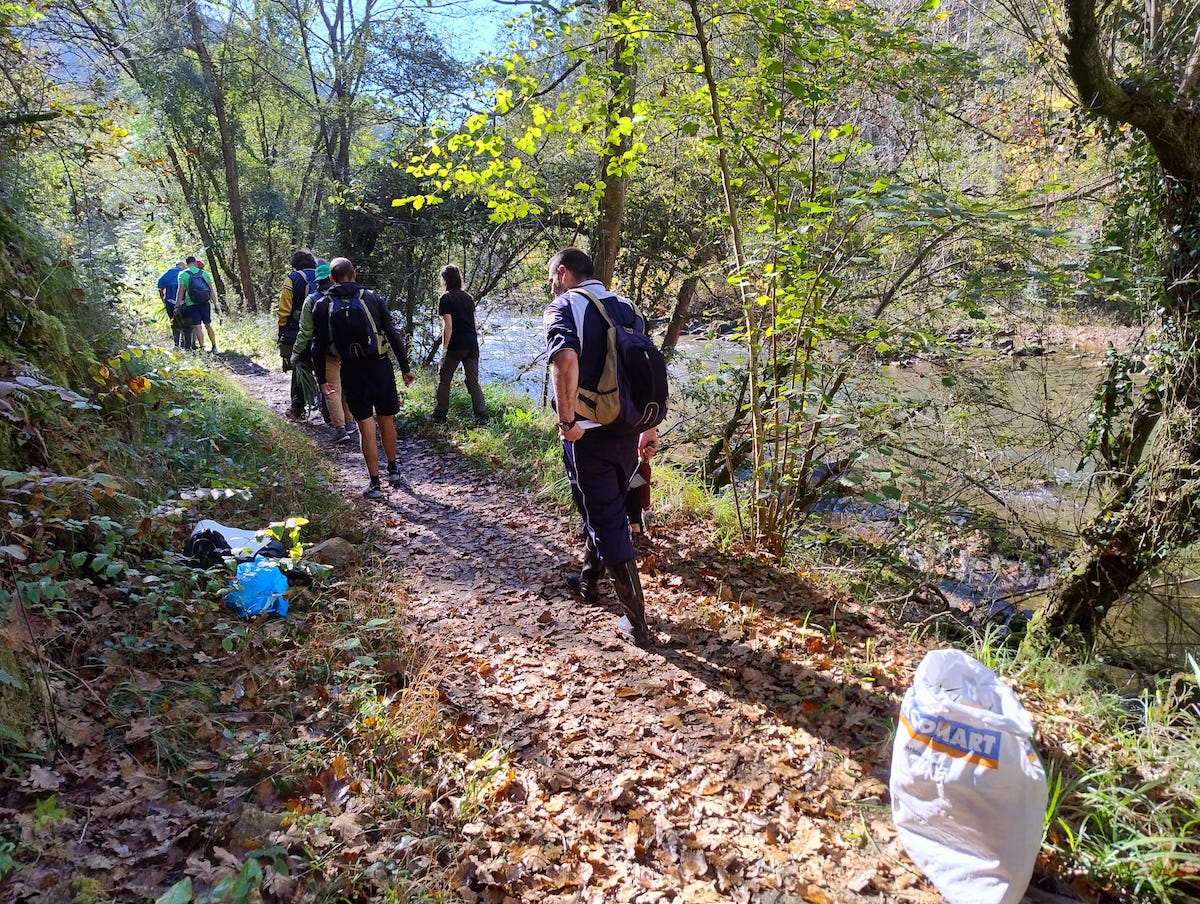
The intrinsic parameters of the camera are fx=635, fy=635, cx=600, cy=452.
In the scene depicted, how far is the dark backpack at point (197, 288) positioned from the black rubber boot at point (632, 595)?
37.6 ft

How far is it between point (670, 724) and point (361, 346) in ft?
14.3

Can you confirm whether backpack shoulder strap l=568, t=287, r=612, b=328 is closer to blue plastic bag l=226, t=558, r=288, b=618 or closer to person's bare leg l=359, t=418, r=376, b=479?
blue plastic bag l=226, t=558, r=288, b=618

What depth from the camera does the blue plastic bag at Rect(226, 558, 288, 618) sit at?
373 centimetres

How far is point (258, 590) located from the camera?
3789 millimetres

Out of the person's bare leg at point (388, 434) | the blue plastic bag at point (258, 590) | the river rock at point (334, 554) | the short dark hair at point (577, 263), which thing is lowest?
the river rock at point (334, 554)

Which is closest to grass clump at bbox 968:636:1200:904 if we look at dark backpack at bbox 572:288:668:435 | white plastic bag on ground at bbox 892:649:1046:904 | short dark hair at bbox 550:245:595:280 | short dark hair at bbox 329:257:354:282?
white plastic bag on ground at bbox 892:649:1046:904

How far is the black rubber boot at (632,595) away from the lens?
3846 millimetres

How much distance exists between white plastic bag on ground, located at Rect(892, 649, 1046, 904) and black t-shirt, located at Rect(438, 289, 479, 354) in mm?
6948

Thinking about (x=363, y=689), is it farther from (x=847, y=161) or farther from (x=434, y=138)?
(x=847, y=161)

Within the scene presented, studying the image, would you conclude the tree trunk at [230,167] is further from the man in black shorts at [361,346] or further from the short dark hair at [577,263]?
the short dark hair at [577,263]

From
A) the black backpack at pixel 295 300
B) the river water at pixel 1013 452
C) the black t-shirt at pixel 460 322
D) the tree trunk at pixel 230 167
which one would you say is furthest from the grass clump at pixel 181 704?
the tree trunk at pixel 230 167

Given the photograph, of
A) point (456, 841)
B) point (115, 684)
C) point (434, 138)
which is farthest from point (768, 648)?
point (434, 138)

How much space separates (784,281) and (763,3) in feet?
5.48

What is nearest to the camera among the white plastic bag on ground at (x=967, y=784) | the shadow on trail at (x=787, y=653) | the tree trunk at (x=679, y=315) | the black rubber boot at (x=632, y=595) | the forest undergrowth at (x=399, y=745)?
the white plastic bag on ground at (x=967, y=784)
